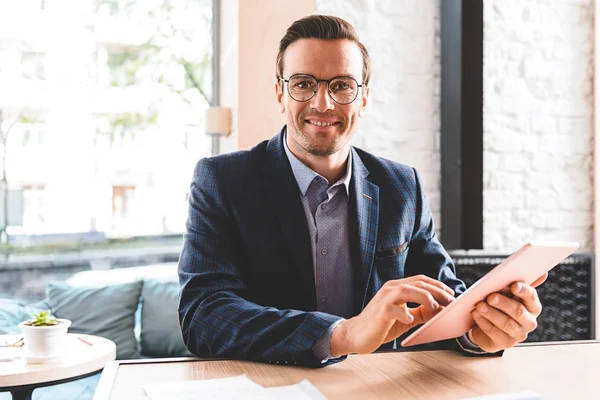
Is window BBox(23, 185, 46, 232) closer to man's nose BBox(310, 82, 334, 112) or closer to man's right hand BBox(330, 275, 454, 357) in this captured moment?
man's nose BBox(310, 82, 334, 112)

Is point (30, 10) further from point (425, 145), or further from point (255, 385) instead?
point (255, 385)

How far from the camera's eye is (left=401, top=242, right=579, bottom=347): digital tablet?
971 millimetres

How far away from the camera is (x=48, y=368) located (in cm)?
195

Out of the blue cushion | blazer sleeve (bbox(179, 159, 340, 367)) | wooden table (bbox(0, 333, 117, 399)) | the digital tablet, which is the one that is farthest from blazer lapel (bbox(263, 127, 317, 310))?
the blue cushion

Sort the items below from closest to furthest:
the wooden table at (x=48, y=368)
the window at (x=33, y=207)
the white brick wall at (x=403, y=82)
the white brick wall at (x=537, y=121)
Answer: the wooden table at (x=48, y=368)
the white brick wall at (x=403, y=82)
the white brick wall at (x=537, y=121)
the window at (x=33, y=207)

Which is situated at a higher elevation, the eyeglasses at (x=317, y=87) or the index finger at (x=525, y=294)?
the eyeglasses at (x=317, y=87)

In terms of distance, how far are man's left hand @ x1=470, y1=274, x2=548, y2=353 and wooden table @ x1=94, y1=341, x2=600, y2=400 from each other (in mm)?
58

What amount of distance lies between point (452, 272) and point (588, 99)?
196cm

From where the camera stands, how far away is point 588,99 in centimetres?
308

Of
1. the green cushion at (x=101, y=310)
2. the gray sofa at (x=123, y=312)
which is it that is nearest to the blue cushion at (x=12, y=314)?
the gray sofa at (x=123, y=312)

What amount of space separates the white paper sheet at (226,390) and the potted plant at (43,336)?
1.20 meters

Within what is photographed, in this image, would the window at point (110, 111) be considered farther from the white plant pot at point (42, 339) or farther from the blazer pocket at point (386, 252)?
the blazer pocket at point (386, 252)

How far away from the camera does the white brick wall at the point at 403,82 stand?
2.84 meters

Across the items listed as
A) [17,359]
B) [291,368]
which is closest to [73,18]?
[17,359]
